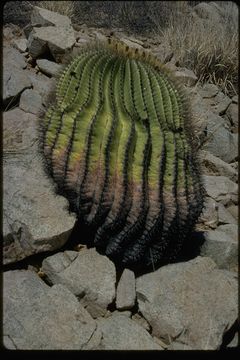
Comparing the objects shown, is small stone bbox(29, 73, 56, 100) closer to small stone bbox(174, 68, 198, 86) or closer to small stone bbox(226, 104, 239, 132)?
small stone bbox(174, 68, 198, 86)

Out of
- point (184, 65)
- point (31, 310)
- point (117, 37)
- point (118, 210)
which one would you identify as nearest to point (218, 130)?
point (184, 65)

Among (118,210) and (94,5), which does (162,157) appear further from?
(94,5)

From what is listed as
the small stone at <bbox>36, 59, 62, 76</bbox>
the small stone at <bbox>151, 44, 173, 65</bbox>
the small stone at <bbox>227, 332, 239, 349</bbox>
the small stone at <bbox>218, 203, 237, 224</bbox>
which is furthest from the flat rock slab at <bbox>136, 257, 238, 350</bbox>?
the small stone at <bbox>151, 44, 173, 65</bbox>

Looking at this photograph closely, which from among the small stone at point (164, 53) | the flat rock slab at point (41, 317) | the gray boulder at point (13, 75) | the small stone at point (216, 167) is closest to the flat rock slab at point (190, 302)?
the flat rock slab at point (41, 317)

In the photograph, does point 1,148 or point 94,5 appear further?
point 94,5

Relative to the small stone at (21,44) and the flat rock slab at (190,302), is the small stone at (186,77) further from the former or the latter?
the flat rock slab at (190,302)

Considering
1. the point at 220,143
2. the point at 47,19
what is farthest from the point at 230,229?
the point at 47,19
